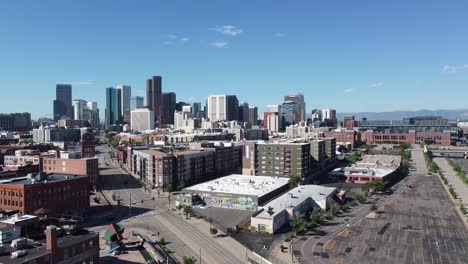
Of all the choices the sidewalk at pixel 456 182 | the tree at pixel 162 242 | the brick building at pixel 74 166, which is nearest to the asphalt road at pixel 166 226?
the tree at pixel 162 242

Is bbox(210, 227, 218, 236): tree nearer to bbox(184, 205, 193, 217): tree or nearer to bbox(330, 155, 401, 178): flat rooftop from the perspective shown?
bbox(184, 205, 193, 217): tree

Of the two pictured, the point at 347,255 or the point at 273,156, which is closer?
the point at 347,255

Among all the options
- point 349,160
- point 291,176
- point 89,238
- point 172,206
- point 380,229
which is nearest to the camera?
point 89,238

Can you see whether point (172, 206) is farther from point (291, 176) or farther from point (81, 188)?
point (291, 176)

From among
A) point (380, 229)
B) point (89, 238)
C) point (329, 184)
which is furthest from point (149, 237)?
point (329, 184)

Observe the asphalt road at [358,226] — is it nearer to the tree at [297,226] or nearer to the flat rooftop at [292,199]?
the tree at [297,226]

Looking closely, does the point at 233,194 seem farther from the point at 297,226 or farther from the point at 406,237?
the point at 406,237

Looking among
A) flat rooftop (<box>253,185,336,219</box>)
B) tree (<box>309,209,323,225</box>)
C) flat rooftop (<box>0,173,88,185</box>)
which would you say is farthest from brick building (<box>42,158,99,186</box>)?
tree (<box>309,209,323,225</box>)

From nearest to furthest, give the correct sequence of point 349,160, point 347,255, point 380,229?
point 347,255, point 380,229, point 349,160
